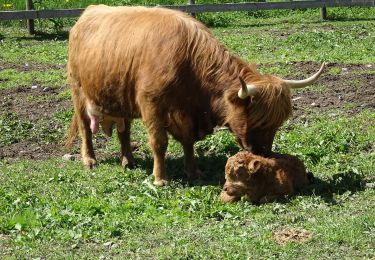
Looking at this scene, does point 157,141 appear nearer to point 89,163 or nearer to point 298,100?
point 89,163

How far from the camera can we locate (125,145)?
364 inches

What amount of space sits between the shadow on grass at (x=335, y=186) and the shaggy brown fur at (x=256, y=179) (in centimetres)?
26

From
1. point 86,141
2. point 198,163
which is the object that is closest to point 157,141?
point 198,163

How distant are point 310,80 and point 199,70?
1.12m

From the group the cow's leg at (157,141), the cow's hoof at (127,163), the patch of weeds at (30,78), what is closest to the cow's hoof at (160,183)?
the cow's leg at (157,141)

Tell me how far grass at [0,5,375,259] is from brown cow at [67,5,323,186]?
623 millimetres

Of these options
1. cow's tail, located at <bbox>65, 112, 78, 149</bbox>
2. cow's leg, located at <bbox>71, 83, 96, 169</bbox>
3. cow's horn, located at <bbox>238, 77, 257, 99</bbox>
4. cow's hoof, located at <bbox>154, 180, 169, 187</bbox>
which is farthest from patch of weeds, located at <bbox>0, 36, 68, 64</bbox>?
cow's horn, located at <bbox>238, 77, 257, 99</bbox>

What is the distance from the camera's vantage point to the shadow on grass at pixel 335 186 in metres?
7.49

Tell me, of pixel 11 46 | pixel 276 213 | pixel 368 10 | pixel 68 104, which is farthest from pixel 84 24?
pixel 368 10

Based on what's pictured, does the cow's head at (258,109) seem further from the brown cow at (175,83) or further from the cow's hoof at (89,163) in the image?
the cow's hoof at (89,163)

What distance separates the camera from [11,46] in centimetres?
1736

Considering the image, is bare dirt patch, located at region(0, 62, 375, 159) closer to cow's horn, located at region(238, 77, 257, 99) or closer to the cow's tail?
the cow's tail

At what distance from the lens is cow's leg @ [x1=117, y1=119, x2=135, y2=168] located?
9172mm

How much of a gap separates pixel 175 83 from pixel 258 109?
37.6 inches
